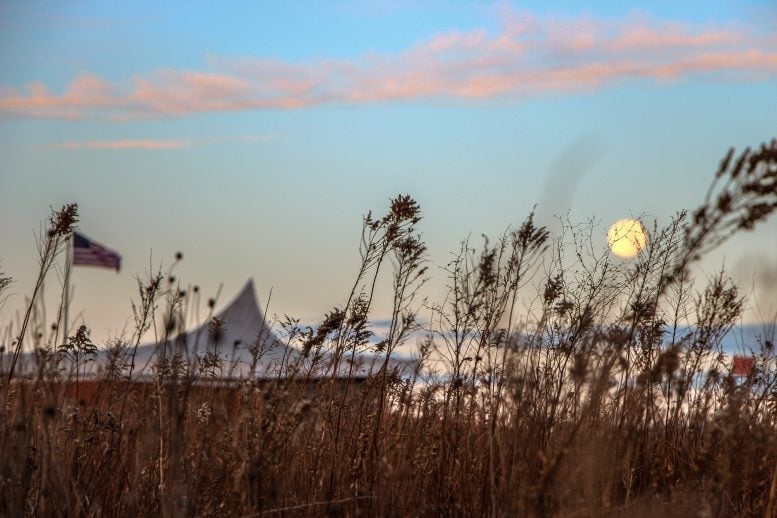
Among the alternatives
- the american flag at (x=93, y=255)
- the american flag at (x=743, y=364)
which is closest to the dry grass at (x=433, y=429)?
the american flag at (x=743, y=364)

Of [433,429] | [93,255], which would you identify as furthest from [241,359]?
[433,429]

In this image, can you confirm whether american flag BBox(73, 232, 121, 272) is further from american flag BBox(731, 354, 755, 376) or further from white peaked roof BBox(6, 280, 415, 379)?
american flag BBox(731, 354, 755, 376)

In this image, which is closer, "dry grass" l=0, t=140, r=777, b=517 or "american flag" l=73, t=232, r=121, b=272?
"dry grass" l=0, t=140, r=777, b=517

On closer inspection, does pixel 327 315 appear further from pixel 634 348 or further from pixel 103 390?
pixel 634 348

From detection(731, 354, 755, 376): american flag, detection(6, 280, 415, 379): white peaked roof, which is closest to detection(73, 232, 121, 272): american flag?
detection(6, 280, 415, 379): white peaked roof

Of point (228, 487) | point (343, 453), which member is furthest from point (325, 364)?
point (228, 487)

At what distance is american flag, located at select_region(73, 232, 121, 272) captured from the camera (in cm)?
745

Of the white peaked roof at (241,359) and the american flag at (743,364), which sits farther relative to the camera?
the american flag at (743,364)

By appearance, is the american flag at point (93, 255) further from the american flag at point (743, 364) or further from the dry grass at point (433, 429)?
the american flag at point (743, 364)

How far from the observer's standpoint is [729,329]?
539cm

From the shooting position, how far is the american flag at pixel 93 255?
7453 mm

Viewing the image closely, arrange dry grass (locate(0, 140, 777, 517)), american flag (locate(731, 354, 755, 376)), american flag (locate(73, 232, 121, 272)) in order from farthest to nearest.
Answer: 1. american flag (locate(73, 232, 121, 272))
2. american flag (locate(731, 354, 755, 376))
3. dry grass (locate(0, 140, 777, 517))

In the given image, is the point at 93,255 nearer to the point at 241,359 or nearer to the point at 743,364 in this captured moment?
the point at 241,359

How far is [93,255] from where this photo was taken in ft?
24.8
